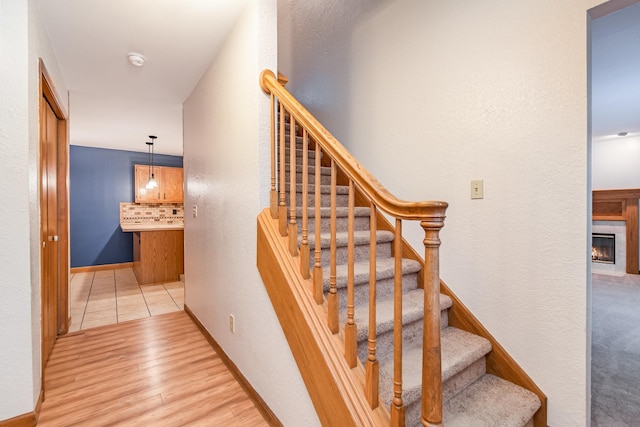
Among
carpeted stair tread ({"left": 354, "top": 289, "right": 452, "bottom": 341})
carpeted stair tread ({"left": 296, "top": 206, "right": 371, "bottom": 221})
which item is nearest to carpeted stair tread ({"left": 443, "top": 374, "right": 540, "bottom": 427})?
carpeted stair tread ({"left": 354, "top": 289, "right": 452, "bottom": 341})

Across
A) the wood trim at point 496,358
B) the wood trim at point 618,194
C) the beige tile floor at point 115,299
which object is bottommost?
the beige tile floor at point 115,299

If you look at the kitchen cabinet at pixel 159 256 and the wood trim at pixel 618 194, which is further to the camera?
the wood trim at pixel 618 194

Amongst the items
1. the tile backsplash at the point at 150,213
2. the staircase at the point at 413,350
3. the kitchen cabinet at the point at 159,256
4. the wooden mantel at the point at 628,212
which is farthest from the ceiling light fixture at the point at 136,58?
the wooden mantel at the point at 628,212

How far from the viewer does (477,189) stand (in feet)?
5.60

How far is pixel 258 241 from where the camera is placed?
5.47 feet

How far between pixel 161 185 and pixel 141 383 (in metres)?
4.85

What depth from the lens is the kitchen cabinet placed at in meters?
4.39

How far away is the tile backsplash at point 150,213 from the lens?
583cm

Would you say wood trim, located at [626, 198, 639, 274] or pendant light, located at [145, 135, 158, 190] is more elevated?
pendant light, located at [145, 135, 158, 190]

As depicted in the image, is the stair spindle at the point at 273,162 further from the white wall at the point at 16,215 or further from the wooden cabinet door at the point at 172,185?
the wooden cabinet door at the point at 172,185

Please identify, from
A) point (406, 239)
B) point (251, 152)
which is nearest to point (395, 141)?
point (406, 239)

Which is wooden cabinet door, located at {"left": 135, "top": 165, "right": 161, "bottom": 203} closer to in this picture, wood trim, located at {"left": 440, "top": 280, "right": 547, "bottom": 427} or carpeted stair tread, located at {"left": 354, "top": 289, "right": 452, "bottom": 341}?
carpeted stair tread, located at {"left": 354, "top": 289, "right": 452, "bottom": 341}

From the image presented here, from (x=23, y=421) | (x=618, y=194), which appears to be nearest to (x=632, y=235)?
(x=618, y=194)

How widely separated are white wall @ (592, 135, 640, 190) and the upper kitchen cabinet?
26.6 feet
